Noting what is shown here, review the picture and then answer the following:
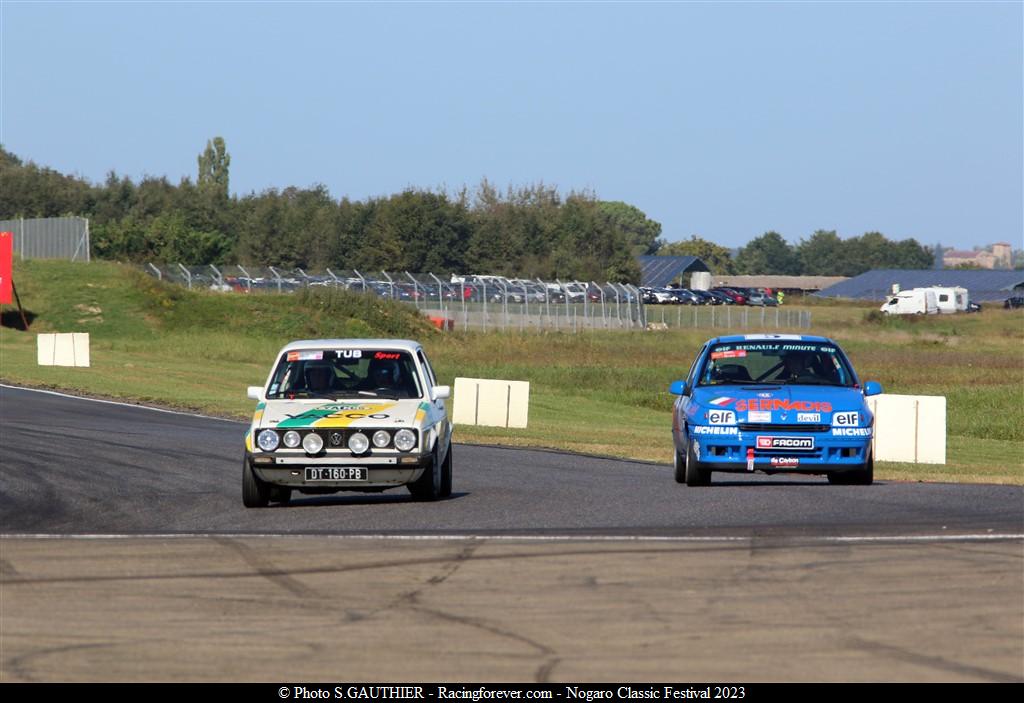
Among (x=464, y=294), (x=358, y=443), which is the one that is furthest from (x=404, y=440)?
(x=464, y=294)

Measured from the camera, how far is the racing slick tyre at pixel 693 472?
16.0 meters

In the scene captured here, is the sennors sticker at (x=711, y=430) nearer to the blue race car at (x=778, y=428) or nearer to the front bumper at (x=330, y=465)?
the blue race car at (x=778, y=428)

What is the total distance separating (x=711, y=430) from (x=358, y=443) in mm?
3686

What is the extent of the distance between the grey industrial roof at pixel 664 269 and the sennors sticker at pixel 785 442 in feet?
456

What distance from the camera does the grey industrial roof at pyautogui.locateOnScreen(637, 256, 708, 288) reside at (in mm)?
156200

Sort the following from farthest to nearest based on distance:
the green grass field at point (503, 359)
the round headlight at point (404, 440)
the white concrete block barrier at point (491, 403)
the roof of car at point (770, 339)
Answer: the green grass field at point (503, 359), the white concrete block barrier at point (491, 403), the roof of car at point (770, 339), the round headlight at point (404, 440)

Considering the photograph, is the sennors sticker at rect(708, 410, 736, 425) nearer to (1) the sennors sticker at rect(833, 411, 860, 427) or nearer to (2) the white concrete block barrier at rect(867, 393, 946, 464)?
(1) the sennors sticker at rect(833, 411, 860, 427)

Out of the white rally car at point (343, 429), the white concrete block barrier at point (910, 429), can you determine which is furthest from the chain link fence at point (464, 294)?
the white rally car at point (343, 429)

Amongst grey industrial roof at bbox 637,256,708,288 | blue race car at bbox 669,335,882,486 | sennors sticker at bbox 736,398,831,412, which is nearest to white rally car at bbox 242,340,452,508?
blue race car at bbox 669,335,882,486

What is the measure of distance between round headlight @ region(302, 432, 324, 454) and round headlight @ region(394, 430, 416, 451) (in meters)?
0.71

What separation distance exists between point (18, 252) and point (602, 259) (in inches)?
2545
